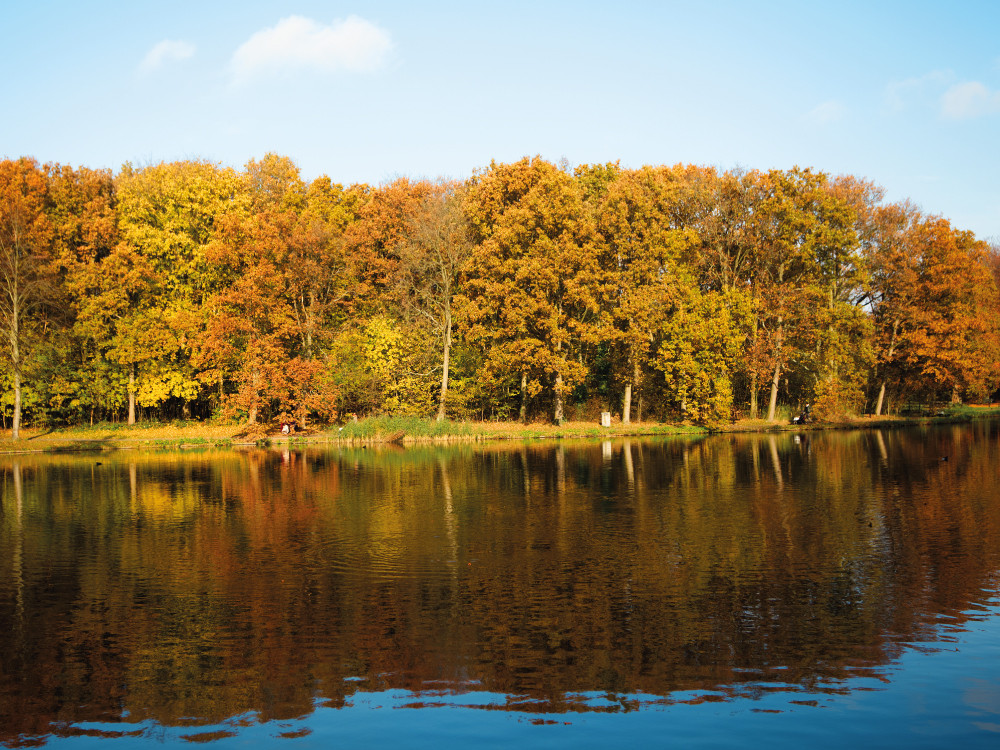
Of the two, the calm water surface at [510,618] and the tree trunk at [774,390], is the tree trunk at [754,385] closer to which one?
the tree trunk at [774,390]

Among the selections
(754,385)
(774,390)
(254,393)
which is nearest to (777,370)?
(774,390)

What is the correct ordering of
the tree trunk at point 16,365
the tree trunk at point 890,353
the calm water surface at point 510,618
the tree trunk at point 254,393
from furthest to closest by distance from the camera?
the tree trunk at point 890,353 → the tree trunk at point 254,393 → the tree trunk at point 16,365 → the calm water surface at point 510,618

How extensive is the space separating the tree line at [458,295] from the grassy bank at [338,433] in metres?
1.76

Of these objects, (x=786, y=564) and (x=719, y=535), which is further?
(x=719, y=535)

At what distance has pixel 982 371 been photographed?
200ft

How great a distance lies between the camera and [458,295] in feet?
176

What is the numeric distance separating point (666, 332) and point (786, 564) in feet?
129

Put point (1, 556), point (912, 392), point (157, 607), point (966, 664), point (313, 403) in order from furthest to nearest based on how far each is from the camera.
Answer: point (912, 392)
point (313, 403)
point (1, 556)
point (157, 607)
point (966, 664)

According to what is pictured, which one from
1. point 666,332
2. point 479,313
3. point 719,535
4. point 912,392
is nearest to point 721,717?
point 719,535

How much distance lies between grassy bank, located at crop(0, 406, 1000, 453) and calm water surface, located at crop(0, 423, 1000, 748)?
22425 millimetres

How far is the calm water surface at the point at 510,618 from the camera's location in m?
9.70

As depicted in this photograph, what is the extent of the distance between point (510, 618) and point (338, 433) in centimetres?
3838

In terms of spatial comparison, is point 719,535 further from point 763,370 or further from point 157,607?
point 763,370

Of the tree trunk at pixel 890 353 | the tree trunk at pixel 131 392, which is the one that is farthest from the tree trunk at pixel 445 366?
the tree trunk at pixel 890 353
